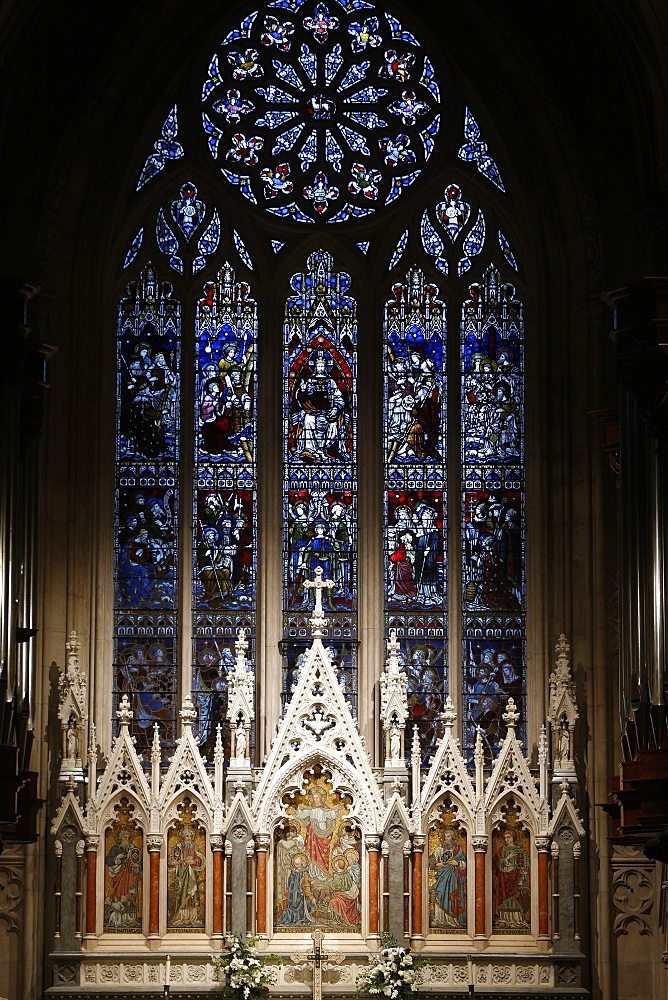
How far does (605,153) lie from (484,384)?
290 cm

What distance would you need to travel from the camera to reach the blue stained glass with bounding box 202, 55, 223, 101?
28391 mm

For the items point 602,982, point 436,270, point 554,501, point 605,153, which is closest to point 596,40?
point 605,153

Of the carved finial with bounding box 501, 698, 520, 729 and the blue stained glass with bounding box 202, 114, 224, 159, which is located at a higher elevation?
the blue stained glass with bounding box 202, 114, 224, 159

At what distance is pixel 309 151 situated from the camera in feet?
93.1

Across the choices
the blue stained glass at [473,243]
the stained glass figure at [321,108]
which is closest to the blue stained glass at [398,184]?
the stained glass figure at [321,108]

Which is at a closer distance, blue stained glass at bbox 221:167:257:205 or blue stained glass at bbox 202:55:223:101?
blue stained glass at bbox 221:167:257:205

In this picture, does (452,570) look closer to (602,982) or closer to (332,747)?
(332,747)

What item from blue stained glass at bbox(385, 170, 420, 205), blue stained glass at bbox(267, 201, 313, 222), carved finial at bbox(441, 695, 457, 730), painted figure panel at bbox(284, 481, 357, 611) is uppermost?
blue stained glass at bbox(385, 170, 420, 205)

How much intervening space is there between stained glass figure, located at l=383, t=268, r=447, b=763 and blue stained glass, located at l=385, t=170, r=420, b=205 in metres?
0.94

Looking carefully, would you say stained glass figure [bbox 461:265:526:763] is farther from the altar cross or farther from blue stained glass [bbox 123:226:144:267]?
blue stained glass [bbox 123:226:144:267]

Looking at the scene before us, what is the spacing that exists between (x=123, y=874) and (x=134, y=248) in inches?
286

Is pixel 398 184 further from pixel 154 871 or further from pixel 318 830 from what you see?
pixel 154 871

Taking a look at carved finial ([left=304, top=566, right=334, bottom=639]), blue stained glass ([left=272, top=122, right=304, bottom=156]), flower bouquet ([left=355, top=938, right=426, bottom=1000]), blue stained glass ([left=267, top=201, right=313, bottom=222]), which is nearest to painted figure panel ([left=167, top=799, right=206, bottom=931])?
flower bouquet ([left=355, top=938, right=426, bottom=1000])

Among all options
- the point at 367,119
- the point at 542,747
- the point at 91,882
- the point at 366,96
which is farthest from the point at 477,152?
the point at 91,882
